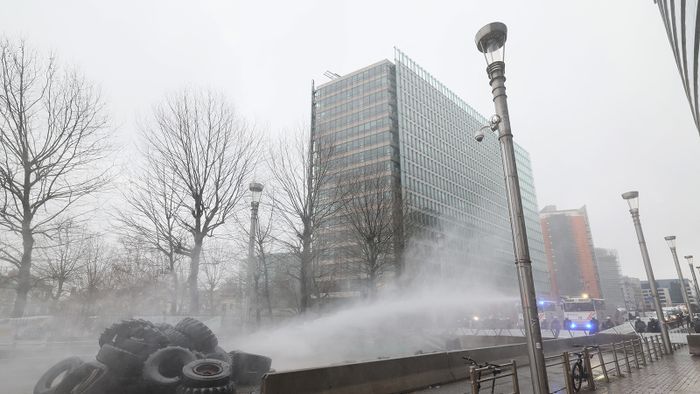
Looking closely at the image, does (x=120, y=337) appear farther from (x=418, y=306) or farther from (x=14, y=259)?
(x=418, y=306)

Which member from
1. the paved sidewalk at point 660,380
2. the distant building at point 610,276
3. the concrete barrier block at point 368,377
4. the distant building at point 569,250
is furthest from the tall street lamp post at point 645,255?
the distant building at point 610,276

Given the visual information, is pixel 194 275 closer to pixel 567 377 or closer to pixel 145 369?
pixel 145 369

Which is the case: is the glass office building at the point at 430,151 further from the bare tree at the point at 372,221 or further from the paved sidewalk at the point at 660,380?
the paved sidewalk at the point at 660,380

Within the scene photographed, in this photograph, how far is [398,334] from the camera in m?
21.3

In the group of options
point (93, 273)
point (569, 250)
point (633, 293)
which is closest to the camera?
point (93, 273)

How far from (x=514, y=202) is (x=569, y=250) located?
137168 mm

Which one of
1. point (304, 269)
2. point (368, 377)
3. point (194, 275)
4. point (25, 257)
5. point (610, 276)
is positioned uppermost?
point (610, 276)

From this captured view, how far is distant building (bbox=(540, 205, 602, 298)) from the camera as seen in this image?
4788 inches

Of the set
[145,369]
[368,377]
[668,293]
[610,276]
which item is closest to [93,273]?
[145,369]

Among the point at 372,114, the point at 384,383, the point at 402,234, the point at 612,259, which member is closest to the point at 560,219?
the point at 612,259

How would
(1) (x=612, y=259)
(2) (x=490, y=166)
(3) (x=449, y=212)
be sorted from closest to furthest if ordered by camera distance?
(3) (x=449, y=212) < (2) (x=490, y=166) < (1) (x=612, y=259)

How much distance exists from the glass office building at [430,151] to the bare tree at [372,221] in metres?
31.9

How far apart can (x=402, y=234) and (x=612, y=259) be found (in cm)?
15442

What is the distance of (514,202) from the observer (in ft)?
19.6
